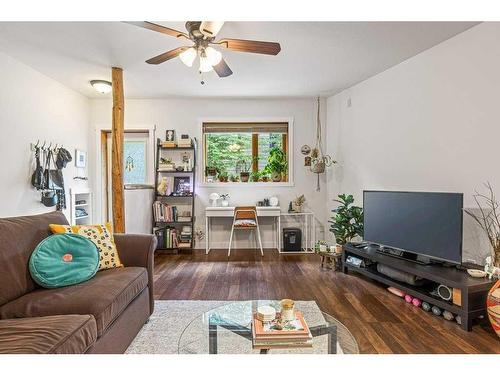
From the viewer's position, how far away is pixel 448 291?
7.78ft

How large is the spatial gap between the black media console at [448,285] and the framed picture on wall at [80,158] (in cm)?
447

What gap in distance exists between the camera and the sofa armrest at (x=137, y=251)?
7.68 feet

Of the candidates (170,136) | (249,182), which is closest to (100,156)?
(170,136)

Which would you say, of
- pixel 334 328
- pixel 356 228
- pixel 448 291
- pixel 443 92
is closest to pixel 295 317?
pixel 334 328

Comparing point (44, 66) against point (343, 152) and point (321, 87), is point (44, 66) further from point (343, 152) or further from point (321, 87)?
point (343, 152)

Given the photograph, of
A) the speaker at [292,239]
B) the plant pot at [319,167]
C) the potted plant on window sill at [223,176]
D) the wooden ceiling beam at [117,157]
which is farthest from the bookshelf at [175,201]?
the plant pot at [319,167]

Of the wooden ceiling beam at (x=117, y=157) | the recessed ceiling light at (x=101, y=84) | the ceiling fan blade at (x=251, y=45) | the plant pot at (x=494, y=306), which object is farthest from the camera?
the recessed ceiling light at (x=101, y=84)

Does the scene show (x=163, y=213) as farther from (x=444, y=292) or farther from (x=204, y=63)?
(x=444, y=292)

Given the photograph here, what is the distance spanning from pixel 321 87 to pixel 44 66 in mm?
3704

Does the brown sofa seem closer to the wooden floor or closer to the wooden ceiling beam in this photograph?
the wooden floor

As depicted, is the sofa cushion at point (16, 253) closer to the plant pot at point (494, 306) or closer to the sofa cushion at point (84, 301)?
the sofa cushion at point (84, 301)

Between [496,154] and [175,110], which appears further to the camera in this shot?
[175,110]

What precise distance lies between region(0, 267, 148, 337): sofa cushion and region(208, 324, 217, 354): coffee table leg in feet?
1.92

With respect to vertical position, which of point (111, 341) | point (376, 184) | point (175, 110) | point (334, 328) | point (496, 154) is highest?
point (175, 110)
